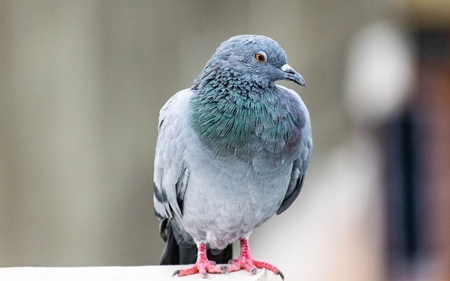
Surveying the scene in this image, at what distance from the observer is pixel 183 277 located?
2.07 metres

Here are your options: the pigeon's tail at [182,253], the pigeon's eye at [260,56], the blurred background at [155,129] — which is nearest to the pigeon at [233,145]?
the pigeon's eye at [260,56]

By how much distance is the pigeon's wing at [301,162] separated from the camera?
7.00ft

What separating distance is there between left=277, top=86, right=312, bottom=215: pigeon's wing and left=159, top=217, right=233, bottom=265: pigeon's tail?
1.05 ft

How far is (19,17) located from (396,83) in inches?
89.9

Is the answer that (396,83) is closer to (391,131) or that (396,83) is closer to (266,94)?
(391,131)

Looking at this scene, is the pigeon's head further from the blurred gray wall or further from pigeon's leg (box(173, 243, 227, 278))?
the blurred gray wall

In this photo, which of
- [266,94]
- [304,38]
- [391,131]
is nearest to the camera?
[266,94]

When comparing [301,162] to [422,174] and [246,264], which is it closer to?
[246,264]

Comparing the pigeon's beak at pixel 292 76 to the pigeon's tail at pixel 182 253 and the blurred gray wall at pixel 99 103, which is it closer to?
the pigeon's tail at pixel 182 253

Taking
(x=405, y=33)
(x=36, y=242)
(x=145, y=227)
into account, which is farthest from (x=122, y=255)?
(x=405, y=33)

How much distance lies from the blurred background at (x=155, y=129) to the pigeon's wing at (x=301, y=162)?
1.93m

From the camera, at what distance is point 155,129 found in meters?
4.34

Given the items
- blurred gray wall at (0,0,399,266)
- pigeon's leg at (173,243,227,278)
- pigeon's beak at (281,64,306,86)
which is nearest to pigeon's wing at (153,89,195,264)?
pigeon's leg at (173,243,227,278)

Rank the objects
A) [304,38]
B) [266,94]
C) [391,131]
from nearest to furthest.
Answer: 1. [266,94]
2. [304,38]
3. [391,131]
